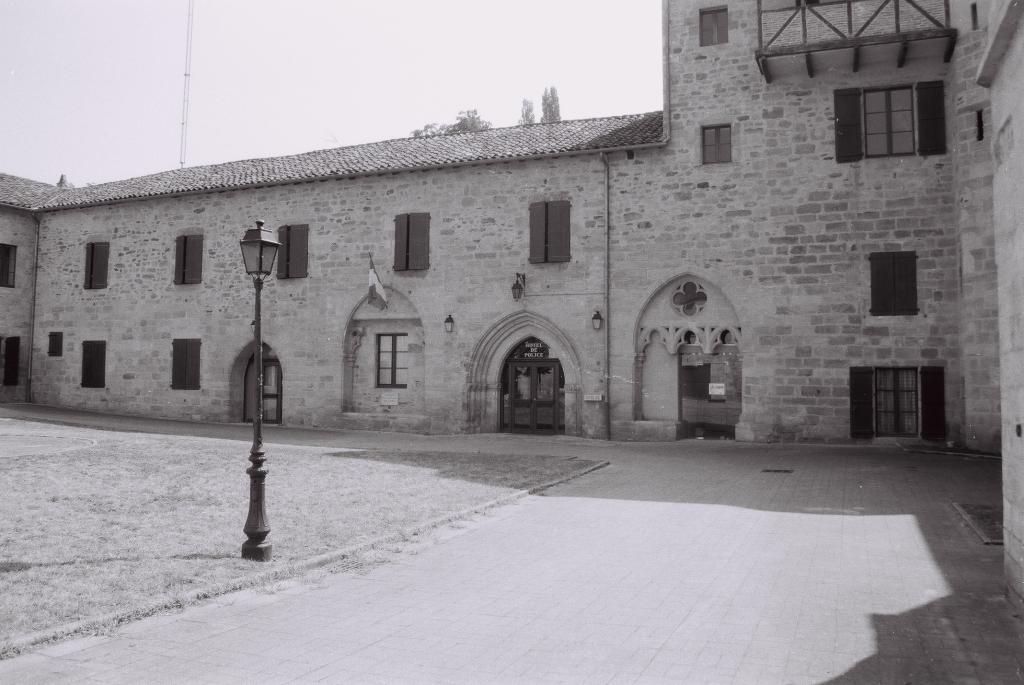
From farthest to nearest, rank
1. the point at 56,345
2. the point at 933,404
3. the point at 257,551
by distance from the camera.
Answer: the point at 56,345 < the point at 933,404 < the point at 257,551

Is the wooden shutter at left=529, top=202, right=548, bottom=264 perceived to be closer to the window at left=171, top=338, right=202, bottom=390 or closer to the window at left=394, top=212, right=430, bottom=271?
the window at left=394, top=212, right=430, bottom=271

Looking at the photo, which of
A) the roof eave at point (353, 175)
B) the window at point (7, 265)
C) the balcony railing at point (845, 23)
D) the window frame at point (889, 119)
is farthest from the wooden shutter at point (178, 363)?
the window frame at point (889, 119)

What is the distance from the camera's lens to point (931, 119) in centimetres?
1709

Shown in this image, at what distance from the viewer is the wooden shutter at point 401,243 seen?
2106 centimetres

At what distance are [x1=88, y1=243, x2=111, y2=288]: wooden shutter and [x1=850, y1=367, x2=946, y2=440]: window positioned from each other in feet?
71.8

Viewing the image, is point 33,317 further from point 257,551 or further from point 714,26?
point 257,551

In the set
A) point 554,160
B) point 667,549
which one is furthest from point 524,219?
point 667,549

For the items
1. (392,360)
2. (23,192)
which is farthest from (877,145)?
(23,192)

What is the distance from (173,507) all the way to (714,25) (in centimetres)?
1642

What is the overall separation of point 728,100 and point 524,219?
5622 mm

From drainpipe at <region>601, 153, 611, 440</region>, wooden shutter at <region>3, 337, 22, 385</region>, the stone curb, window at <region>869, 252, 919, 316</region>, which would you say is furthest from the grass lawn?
wooden shutter at <region>3, 337, 22, 385</region>

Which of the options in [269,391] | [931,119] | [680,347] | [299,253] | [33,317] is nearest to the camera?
[931,119]

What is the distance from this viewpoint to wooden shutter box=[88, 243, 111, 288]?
2497cm

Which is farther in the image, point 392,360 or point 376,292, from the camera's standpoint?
point 392,360
